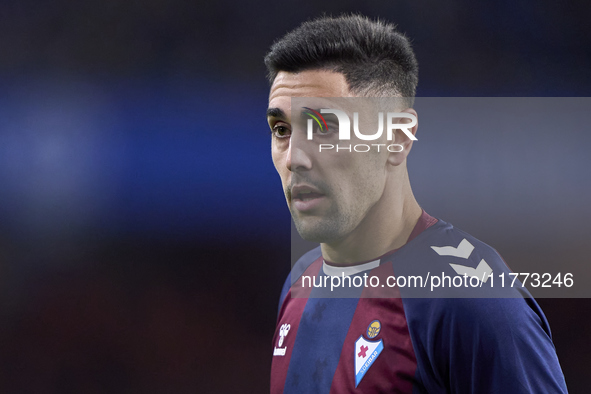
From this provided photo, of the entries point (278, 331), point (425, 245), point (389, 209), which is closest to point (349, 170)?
point (389, 209)

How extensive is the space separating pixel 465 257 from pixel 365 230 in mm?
422

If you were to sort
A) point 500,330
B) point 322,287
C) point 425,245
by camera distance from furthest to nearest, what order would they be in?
point 322,287 → point 425,245 → point 500,330

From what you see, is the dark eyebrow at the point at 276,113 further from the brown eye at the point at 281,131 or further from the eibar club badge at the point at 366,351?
the eibar club badge at the point at 366,351

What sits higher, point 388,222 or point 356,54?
point 356,54

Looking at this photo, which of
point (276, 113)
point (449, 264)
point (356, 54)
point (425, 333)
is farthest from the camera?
point (276, 113)

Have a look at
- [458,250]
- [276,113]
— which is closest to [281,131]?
[276,113]

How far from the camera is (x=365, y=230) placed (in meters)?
2.14

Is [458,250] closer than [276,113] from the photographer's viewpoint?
Yes

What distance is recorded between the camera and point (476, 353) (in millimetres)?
1692

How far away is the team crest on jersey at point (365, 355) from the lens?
1.92 meters

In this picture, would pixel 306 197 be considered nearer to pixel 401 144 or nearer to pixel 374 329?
pixel 401 144

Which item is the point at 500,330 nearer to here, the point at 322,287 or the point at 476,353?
the point at 476,353

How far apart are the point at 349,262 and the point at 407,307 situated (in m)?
0.41

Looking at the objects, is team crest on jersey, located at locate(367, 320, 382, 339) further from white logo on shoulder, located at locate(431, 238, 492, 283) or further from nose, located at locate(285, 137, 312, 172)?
nose, located at locate(285, 137, 312, 172)
